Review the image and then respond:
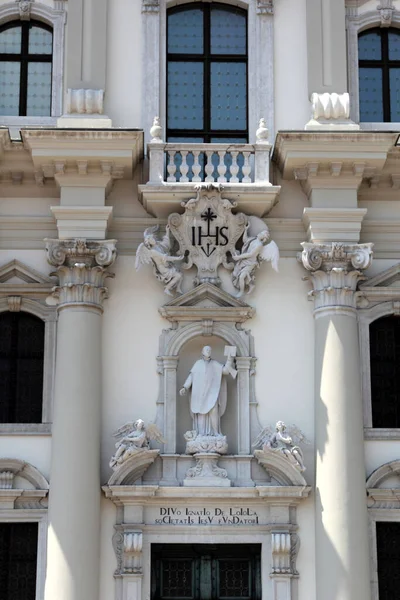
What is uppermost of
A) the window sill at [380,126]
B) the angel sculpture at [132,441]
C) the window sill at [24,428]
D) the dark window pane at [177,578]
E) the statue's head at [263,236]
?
the window sill at [380,126]

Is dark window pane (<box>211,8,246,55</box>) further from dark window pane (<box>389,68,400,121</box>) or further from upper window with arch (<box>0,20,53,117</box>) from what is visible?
upper window with arch (<box>0,20,53,117</box>)

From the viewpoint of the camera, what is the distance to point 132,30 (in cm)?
2161

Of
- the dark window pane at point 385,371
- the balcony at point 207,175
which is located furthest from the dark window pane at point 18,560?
the dark window pane at point 385,371

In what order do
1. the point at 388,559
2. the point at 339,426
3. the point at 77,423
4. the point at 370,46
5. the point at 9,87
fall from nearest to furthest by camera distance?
the point at 77,423 < the point at 339,426 < the point at 388,559 < the point at 9,87 < the point at 370,46

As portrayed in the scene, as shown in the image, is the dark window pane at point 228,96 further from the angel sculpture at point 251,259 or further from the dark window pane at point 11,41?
the dark window pane at point 11,41

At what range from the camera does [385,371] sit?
20.6 metres

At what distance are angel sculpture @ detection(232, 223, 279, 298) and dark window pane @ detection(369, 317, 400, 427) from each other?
6.04 feet

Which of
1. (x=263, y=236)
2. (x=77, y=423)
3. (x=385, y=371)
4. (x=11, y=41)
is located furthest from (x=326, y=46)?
(x=77, y=423)

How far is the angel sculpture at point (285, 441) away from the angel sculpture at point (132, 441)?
1.51 meters

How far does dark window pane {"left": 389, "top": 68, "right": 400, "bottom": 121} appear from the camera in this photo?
71.6ft

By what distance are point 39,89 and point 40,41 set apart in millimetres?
799

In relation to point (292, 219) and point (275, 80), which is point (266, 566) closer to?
point (292, 219)

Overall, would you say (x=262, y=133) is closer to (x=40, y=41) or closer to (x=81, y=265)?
(x=81, y=265)

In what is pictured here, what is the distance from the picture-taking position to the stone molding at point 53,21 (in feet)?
70.6
